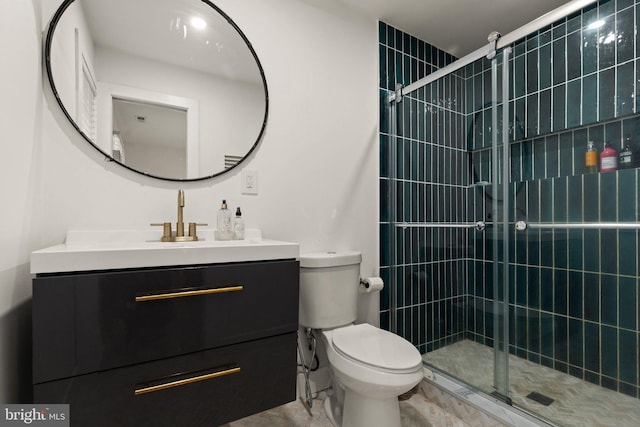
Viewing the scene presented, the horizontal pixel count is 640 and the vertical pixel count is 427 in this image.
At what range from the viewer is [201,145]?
1.41 meters

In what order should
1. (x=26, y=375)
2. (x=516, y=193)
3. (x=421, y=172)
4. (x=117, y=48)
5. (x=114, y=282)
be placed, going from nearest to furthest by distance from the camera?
(x=114, y=282) → (x=26, y=375) → (x=117, y=48) → (x=516, y=193) → (x=421, y=172)

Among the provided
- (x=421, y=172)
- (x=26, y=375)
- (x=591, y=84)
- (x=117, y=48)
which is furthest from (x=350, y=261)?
(x=591, y=84)

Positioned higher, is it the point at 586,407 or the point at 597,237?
the point at 597,237

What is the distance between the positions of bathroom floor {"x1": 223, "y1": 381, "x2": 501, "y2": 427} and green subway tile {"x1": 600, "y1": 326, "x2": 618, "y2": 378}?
2.01ft

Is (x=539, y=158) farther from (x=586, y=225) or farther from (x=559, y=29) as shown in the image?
(x=559, y=29)

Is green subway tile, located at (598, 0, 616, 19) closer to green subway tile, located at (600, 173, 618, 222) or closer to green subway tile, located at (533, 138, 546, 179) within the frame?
green subway tile, located at (533, 138, 546, 179)

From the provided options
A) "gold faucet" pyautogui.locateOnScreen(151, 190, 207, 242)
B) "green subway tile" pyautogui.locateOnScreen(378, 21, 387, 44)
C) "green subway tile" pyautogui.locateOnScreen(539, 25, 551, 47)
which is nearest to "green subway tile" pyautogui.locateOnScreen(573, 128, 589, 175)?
"green subway tile" pyautogui.locateOnScreen(539, 25, 551, 47)

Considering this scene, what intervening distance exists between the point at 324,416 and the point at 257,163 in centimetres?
130

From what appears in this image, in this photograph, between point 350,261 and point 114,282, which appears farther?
point 350,261

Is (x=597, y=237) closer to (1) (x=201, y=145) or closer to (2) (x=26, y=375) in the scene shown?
(1) (x=201, y=145)

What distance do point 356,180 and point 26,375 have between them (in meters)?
1.65

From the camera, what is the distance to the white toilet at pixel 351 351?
1132 mm

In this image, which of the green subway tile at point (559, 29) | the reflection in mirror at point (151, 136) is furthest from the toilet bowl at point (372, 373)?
the green subway tile at point (559, 29)

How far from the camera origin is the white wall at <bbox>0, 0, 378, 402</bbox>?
0.92m
